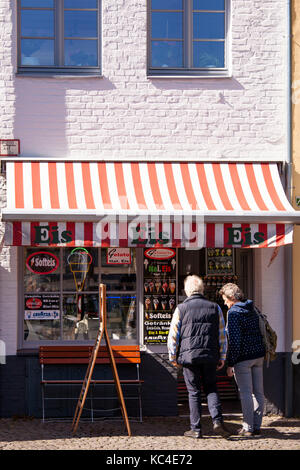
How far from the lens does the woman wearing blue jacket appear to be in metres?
8.62

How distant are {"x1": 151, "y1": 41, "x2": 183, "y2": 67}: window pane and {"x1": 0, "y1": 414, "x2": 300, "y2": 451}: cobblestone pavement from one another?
4663 mm

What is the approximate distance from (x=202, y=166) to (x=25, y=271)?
2.66 m

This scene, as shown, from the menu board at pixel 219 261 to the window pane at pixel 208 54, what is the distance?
2.53 m

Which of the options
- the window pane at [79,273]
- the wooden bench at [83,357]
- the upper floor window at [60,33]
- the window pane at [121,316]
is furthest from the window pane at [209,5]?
the wooden bench at [83,357]

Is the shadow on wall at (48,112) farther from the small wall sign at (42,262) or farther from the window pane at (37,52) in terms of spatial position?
the small wall sign at (42,262)

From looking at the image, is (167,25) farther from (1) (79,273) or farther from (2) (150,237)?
(1) (79,273)

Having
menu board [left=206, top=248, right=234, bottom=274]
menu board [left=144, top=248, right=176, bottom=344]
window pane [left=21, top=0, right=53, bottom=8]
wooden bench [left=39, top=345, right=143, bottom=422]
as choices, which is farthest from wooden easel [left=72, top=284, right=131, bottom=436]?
window pane [left=21, top=0, right=53, bottom=8]

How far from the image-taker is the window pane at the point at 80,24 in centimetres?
1021

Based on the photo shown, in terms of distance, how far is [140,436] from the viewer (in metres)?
8.76

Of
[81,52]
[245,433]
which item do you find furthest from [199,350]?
[81,52]

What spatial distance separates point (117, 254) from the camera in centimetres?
1007

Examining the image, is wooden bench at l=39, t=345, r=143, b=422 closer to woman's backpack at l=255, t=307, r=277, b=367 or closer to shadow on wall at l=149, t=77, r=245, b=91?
woman's backpack at l=255, t=307, r=277, b=367

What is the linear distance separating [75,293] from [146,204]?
63.7 inches
